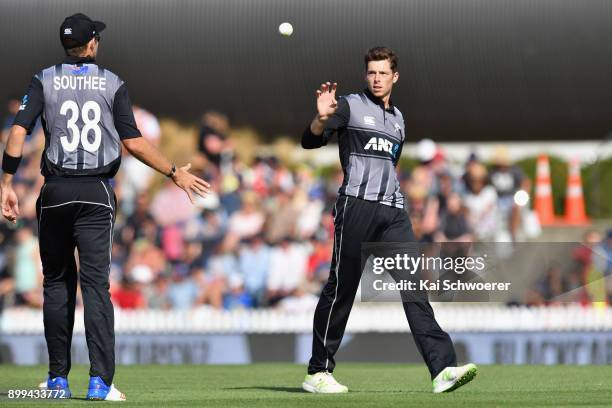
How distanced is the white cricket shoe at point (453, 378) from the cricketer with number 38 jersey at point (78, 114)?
7.64 feet

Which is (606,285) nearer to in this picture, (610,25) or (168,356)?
(168,356)

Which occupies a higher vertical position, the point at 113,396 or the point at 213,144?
the point at 213,144

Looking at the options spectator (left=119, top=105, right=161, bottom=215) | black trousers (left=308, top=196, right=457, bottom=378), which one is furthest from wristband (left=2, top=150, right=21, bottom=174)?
spectator (left=119, top=105, right=161, bottom=215)

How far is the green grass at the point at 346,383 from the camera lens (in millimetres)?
7930

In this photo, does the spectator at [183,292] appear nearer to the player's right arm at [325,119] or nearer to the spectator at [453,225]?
the spectator at [453,225]

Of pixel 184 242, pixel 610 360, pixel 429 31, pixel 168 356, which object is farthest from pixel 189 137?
pixel 610 360

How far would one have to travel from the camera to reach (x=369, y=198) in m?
8.66

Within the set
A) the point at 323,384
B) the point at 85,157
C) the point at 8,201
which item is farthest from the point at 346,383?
the point at 8,201

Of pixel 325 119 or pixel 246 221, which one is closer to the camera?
pixel 325 119

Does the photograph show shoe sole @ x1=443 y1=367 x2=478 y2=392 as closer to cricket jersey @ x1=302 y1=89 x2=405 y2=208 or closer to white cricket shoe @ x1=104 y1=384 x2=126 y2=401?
cricket jersey @ x1=302 y1=89 x2=405 y2=208

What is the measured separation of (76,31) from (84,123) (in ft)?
1.68

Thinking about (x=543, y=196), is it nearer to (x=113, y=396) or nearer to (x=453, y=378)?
(x=453, y=378)

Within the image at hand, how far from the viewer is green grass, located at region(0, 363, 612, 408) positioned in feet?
26.0

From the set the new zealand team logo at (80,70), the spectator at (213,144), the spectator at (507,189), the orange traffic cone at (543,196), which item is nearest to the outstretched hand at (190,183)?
the new zealand team logo at (80,70)
